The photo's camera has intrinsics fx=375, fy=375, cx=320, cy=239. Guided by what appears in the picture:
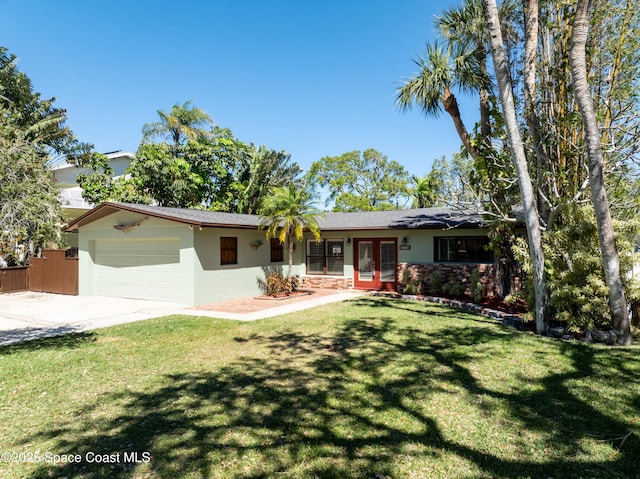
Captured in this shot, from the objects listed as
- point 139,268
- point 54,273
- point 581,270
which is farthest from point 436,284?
point 54,273

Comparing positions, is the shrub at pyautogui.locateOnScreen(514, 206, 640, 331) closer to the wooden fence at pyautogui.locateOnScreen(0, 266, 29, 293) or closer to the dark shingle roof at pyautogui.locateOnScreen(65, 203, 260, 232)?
the dark shingle roof at pyautogui.locateOnScreen(65, 203, 260, 232)

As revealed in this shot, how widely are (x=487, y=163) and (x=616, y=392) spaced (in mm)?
7524

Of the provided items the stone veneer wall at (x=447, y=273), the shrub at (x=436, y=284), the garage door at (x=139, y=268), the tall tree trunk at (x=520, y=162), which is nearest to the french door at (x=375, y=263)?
the stone veneer wall at (x=447, y=273)

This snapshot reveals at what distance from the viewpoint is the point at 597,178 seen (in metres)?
6.61

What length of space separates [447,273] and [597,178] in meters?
7.38

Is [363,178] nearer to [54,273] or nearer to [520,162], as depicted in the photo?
[54,273]

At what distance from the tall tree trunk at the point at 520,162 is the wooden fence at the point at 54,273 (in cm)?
1542

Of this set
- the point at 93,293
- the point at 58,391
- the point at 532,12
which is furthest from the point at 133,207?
the point at 532,12

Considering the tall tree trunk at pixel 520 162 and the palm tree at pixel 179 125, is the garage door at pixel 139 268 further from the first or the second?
the palm tree at pixel 179 125

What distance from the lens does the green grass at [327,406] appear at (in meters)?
3.28

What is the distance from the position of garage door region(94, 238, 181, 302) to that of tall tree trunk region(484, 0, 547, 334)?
10.1 meters

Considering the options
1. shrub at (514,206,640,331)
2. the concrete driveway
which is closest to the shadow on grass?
the concrete driveway

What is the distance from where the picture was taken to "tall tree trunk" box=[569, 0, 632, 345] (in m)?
6.61

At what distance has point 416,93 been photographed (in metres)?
11.9
